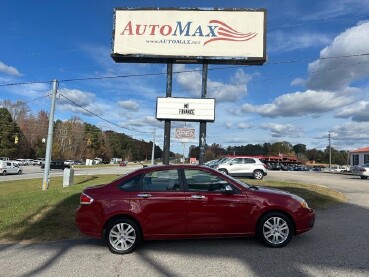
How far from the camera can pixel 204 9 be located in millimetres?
16750

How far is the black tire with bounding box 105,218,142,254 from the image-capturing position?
22.5ft

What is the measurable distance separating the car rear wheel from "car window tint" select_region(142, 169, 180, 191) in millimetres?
1706

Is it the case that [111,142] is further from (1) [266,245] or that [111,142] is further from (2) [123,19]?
(1) [266,245]

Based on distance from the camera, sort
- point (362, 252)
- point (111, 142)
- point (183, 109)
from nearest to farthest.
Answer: point (362, 252) < point (183, 109) < point (111, 142)

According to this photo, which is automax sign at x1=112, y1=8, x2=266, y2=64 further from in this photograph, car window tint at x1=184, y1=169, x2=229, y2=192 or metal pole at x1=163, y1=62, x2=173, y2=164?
car window tint at x1=184, y1=169, x2=229, y2=192

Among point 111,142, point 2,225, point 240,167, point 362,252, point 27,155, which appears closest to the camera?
point 362,252

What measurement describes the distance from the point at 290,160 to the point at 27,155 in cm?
7226

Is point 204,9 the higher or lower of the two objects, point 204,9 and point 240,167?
the higher

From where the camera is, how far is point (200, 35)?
55.4 feet

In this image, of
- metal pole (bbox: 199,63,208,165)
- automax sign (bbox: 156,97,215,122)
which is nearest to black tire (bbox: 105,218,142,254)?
metal pole (bbox: 199,63,208,165)

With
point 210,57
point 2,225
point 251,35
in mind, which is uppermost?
point 251,35

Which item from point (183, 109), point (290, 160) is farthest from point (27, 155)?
point (183, 109)

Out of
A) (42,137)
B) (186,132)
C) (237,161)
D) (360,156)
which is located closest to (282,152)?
(360,156)

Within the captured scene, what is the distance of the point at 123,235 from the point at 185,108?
400 inches
